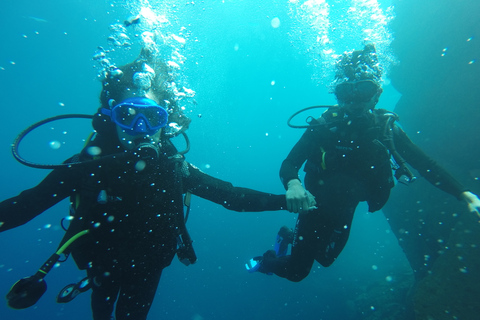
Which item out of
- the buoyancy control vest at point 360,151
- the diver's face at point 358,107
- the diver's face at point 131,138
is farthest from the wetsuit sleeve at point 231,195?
the diver's face at point 358,107

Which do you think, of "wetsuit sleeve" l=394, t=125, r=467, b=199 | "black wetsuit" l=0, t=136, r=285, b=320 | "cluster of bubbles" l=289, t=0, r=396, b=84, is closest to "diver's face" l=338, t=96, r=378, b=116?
"wetsuit sleeve" l=394, t=125, r=467, b=199

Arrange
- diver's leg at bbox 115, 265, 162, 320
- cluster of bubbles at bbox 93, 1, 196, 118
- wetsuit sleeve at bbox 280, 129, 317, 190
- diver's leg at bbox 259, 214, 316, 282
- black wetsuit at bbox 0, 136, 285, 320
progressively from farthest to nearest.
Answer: cluster of bubbles at bbox 93, 1, 196, 118 < diver's leg at bbox 259, 214, 316, 282 < wetsuit sleeve at bbox 280, 129, 317, 190 < diver's leg at bbox 115, 265, 162, 320 < black wetsuit at bbox 0, 136, 285, 320

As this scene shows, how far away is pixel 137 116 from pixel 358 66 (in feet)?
14.9

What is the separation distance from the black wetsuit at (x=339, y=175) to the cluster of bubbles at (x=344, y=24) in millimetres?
7023

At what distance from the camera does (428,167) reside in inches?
161

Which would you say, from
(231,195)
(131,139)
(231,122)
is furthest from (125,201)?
(231,122)

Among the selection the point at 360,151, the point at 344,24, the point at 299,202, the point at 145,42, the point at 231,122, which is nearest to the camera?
the point at 299,202

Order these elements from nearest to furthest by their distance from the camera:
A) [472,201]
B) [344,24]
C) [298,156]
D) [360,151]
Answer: [472,201]
[360,151]
[298,156]
[344,24]

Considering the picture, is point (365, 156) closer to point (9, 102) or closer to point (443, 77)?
point (443, 77)

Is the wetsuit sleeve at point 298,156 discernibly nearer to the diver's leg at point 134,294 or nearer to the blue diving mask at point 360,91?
the blue diving mask at point 360,91

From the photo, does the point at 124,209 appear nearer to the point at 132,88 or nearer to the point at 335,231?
the point at 132,88

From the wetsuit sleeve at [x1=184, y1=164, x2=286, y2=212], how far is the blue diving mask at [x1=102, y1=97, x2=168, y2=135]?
74 cm

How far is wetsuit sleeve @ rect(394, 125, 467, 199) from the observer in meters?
3.84

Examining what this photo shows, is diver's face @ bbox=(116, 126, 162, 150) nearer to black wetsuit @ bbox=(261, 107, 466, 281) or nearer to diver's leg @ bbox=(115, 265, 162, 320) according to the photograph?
diver's leg @ bbox=(115, 265, 162, 320)
